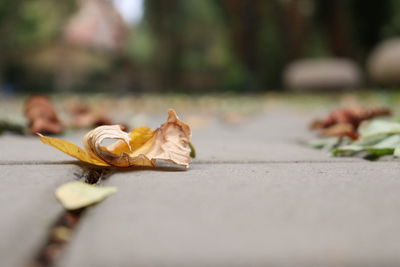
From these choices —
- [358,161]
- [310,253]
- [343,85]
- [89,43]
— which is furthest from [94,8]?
[310,253]

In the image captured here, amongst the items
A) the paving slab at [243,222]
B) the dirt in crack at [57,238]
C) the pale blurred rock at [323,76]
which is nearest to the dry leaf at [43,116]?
the paving slab at [243,222]

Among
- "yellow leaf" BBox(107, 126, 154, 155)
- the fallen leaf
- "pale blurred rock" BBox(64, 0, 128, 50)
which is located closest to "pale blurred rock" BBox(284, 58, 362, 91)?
"pale blurred rock" BBox(64, 0, 128, 50)

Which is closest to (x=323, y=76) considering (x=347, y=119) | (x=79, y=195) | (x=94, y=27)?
(x=94, y=27)

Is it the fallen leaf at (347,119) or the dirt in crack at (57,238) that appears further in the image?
the fallen leaf at (347,119)

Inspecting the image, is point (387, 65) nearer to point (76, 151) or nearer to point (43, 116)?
point (43, 116)

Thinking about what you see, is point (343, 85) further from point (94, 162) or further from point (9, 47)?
point (94, 162)

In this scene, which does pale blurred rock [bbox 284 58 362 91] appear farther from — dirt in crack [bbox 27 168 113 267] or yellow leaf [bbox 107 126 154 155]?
→ dirt in crack [bbox 27 168 113 267]

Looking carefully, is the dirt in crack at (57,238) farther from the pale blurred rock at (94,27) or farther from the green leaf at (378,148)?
the pale blurred rock at (94,27)
